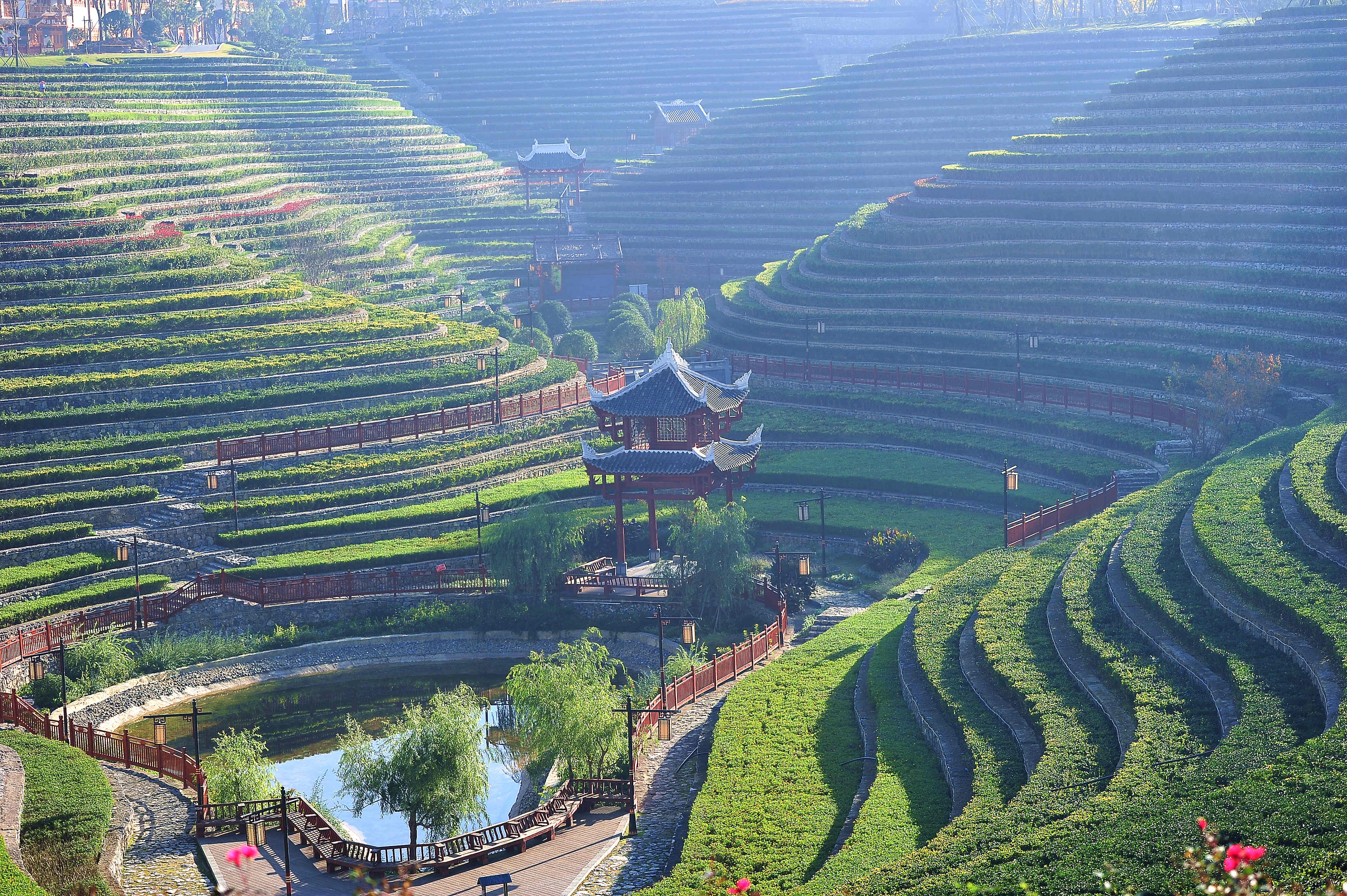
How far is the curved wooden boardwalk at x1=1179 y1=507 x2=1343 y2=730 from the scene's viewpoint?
93.4 feet

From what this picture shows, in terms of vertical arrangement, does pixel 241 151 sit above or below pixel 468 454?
above

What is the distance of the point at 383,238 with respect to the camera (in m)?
102

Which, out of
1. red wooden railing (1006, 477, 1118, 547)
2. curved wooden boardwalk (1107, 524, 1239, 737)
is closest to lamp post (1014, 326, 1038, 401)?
red wooden railing (1006, 477, 1118, 547)

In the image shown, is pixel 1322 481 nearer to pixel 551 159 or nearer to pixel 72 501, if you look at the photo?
pixel 72 501

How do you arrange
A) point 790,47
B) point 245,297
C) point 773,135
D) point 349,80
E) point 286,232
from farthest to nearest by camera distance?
point 790,47 → point 349,80 → point 773,135 → point 286,232 → point 245,297

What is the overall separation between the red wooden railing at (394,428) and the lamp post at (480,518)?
4329 millimetres

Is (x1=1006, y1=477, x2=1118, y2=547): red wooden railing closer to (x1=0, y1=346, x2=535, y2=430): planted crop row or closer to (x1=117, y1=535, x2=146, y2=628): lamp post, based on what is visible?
(x1=0, y1=346, x2=535, y2=430): planted crop row

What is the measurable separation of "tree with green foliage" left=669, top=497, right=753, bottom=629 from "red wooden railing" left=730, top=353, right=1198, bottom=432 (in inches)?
761

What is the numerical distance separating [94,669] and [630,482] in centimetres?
1891

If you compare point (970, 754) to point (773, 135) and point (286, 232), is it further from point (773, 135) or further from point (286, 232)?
point (773, 135)

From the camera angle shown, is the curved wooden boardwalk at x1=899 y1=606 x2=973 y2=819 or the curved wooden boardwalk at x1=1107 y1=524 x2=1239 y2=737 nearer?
the curved wooden boardwalk at x1=1107 y1=524 x2=1239 y2=737

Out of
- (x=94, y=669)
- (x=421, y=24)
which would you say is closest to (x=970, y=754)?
(x=94, y=669)

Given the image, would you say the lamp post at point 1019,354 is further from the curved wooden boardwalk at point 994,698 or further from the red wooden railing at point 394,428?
the curved wooden boardwalk at point 994,698

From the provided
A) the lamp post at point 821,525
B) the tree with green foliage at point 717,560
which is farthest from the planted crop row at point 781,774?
the lamp post at point 821,525
